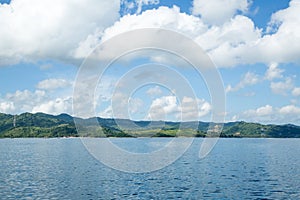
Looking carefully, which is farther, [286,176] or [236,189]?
[286,176]

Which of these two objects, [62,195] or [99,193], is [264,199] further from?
[62,195]

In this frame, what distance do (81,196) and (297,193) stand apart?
4460 centimetres

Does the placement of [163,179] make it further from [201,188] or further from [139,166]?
[139,166]

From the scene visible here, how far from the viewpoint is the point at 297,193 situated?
72.4 metres

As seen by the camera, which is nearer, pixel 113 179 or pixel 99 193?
pixel 99 193

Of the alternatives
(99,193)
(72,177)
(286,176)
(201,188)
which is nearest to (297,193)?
(201,188)

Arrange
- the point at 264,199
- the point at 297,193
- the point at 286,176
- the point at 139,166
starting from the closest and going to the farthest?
1. the point at 264,199
2. the point at 297,193
3. the point at 286,176
4. the point at 139,166

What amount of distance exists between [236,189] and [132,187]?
23238mm

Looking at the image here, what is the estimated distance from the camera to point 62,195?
69.4 m

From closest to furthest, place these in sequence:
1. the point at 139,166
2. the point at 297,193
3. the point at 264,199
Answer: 1. the point at 264,199
2. the point at 297,193
3. the point at 139,166

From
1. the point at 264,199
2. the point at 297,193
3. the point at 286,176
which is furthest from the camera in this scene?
the point at 286,176

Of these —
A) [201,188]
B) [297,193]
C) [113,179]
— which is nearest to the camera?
[297,193]

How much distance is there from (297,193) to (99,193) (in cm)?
4136

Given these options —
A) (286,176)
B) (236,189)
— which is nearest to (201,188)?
(236,189)
